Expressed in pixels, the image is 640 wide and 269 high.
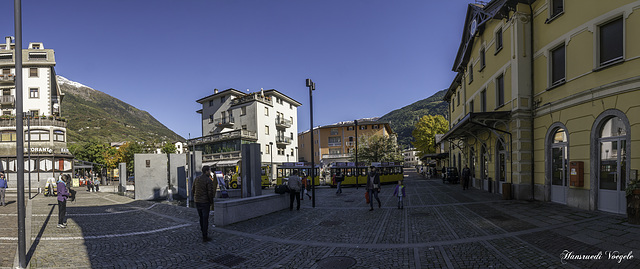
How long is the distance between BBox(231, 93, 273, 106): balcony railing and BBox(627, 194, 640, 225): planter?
136ft

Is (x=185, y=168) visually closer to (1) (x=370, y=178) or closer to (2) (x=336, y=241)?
(1) (x=370, y=178)

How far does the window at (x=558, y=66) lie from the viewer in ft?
36.0

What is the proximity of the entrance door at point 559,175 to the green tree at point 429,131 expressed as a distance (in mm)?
32702

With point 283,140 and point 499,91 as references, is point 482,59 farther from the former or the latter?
point 283,140

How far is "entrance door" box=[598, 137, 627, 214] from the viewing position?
844 centimetres

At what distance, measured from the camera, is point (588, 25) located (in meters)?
9.58

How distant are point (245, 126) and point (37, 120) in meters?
24.9

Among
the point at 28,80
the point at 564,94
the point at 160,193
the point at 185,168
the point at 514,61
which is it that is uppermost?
the point at 28,80

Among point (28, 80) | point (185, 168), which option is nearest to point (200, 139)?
point (28, 80)

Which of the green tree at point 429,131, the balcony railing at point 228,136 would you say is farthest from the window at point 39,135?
the green tree at point 429,131

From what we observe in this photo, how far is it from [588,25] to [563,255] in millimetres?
8334

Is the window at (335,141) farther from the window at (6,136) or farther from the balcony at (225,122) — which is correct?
the window at (6,136)

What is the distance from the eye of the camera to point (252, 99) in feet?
147

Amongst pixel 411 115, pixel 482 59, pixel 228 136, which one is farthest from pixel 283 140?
pixel 411 115
